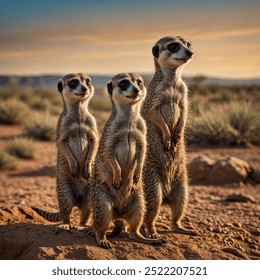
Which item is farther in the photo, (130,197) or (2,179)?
(2,179)

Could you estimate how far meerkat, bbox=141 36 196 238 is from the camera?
448cm

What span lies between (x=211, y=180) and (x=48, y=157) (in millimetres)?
3923

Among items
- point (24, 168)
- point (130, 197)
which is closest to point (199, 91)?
point (24, 168)

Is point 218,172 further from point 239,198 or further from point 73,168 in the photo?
point 73,168

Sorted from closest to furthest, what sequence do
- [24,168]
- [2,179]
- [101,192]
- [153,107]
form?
1. [101,192]
2. [153,107]
3. [2,179]
4. [24,168]

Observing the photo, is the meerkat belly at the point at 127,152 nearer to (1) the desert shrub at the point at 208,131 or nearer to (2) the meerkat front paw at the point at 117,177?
(2) the meerkat front paw at the point at 117,177

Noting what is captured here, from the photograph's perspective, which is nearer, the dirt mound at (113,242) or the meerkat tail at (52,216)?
the dirt mound at (113,242)

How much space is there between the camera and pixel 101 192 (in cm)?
400

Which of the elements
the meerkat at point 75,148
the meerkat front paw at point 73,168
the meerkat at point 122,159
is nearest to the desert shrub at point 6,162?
the meerkat at point 75,148

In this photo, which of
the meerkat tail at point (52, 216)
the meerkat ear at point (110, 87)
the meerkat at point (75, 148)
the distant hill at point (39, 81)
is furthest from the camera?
the distant hill at point (39, 81)

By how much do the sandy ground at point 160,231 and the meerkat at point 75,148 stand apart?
309mm

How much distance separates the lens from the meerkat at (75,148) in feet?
15.2

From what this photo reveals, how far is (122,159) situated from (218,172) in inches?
171

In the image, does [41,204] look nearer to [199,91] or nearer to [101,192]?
[101,192]
